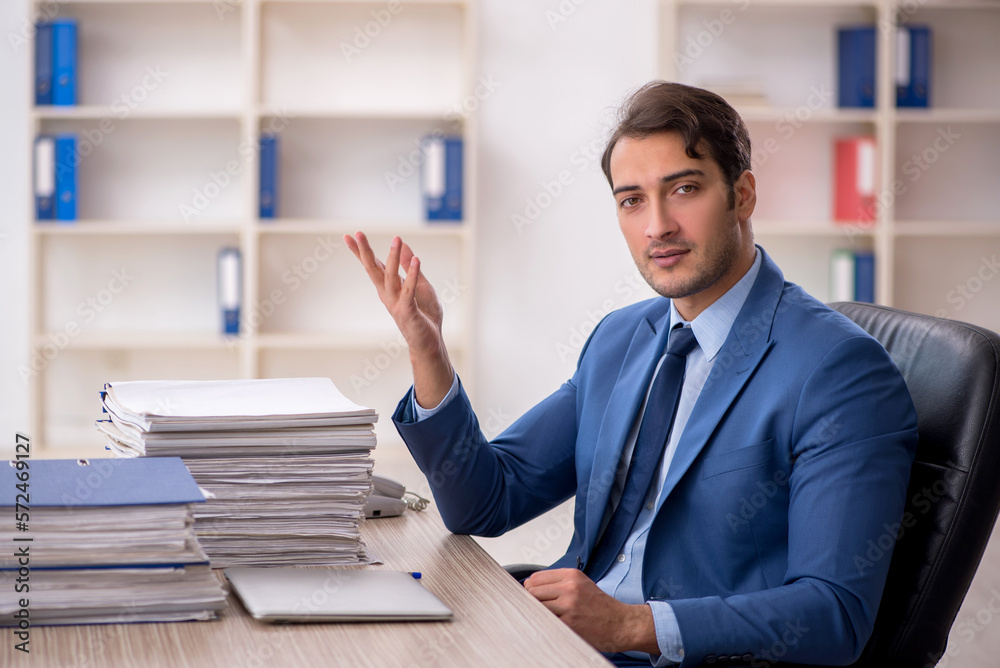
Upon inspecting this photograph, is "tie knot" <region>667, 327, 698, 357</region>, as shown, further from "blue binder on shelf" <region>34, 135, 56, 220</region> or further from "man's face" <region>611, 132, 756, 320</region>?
"blue binder on shelf" <region>34, 135, 56, 220</region>

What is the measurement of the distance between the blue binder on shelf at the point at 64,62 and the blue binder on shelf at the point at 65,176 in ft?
0.49

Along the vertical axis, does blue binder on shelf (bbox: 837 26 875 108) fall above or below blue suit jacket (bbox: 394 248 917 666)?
above

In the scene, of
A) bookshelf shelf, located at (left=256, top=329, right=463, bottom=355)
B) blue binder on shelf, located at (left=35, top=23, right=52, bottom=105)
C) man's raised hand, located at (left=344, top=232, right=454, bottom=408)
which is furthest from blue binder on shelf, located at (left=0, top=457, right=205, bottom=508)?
blue binder on shelf, located at (left=35, top=23, right=52, bottom=105)

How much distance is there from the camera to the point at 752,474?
4.28ft

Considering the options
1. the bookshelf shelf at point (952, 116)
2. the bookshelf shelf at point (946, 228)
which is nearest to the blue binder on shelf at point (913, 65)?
the bookshelf shelf at point (952, 116)

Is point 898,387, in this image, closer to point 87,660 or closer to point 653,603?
point 653,603

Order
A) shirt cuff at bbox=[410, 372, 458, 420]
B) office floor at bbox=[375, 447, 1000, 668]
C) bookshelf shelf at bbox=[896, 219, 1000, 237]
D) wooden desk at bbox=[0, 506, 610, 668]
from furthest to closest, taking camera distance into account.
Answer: bookshelf shelf at bbox=[896, 219, 1000, 237], office floor at bbox=[375, 447, 1000, 668], shirt cuff at bbox=[410, 372, 458, 420], wooden desk at bbox=[0, 506, 610, 668]

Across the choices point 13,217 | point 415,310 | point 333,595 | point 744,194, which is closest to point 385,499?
point 415,310

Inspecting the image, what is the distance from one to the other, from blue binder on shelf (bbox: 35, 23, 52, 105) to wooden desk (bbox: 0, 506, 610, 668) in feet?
10.2

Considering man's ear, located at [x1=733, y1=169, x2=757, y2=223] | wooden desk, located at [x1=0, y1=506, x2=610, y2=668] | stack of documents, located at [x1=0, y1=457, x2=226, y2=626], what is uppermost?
man's ear, located at [x1=733, y1=169, x2=757, y2=223]

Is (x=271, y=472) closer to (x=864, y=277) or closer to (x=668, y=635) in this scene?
(x=668, y=635)

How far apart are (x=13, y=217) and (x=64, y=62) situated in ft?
2.22

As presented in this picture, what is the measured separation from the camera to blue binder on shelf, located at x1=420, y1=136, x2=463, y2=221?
3.64m

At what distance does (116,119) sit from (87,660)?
10.6ft
